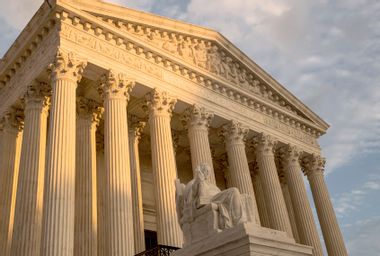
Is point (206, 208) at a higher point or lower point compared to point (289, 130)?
lower

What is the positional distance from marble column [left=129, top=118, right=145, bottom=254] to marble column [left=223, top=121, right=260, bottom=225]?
4.66 metres

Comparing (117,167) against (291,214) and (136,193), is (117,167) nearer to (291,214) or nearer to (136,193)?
(136,193)

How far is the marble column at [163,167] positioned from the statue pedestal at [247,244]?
7.85 meters

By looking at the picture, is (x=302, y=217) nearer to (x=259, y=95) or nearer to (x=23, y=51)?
(x=259, y=95)

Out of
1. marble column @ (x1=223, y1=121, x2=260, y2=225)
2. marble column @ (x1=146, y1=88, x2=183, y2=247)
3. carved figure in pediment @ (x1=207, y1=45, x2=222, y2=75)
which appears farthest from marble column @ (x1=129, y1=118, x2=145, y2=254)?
carved figure in pediment @ (x1=207, y1=45, x2=222, y2=75)

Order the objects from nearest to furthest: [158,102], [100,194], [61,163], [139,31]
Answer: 1. [61,163]
2. [158,102]
3. [139,31]
4. [100,194]

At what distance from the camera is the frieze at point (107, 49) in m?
16.5

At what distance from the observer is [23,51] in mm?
18062

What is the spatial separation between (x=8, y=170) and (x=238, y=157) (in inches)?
426

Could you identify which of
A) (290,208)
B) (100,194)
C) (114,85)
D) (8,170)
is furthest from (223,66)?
(8,170)

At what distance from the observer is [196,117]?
2034cm

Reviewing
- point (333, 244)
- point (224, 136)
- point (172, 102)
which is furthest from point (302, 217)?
point (172, 102)

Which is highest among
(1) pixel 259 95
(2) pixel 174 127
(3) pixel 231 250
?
(1) pixel 259 95

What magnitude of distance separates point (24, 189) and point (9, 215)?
7.42ft
